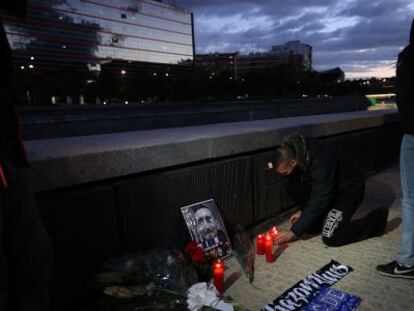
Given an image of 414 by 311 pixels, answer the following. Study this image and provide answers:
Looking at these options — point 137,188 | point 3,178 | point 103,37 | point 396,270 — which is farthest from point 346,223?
point 103,37

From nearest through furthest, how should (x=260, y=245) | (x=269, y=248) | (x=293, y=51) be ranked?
(x=269, y=248), (x=260, y=245), (x=293, y=51)

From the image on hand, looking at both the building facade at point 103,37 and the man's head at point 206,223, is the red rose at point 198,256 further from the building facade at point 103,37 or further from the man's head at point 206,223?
the building facade at point 103,37

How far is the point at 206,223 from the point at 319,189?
1029 millimetres

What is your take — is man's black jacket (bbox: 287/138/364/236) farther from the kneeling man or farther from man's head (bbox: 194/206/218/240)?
man's head (bbox: 194/206/218/240)

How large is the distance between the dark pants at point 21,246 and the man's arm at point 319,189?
231 cm

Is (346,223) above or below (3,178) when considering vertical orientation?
below

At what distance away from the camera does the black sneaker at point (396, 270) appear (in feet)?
9.88

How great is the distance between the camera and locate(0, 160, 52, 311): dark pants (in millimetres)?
1613

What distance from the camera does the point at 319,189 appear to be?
3461 millimetres

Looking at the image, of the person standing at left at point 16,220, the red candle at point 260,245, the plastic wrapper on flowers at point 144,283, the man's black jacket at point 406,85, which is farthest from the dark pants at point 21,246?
the man's black jacket at point 406,85

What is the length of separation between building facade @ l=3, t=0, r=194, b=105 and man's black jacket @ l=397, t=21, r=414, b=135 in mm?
74764

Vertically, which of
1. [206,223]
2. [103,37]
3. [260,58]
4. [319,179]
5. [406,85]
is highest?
[103,37]

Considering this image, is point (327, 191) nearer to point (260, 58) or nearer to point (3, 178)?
point (3, 178)

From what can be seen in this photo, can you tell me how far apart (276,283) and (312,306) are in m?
0.41
